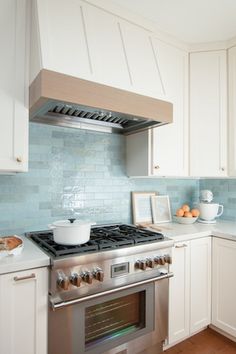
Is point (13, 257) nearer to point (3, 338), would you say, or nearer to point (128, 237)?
point (3, 338)

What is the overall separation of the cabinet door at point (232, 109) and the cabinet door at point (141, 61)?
0.70 meters

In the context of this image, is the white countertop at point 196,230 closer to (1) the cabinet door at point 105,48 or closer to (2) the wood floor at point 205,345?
(2) the wood floor at point 205,345

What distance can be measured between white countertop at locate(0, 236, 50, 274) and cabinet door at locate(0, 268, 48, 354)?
3cm

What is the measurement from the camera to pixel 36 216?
1.81m

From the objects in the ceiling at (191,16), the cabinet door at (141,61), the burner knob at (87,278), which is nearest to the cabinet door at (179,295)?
the burner knob at (87,278)

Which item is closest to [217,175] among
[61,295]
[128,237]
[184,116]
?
[184,116]

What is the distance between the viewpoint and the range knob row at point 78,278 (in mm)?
1269

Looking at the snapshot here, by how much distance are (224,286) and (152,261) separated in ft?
2.59

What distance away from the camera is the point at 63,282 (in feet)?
4.15

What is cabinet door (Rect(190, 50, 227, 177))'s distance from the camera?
7.19 feet

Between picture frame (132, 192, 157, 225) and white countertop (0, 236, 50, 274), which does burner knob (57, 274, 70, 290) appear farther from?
picture frame (132, 192, 157, 225)

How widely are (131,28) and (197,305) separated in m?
2.21

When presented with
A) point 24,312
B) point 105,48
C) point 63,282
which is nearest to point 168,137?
point 105,48

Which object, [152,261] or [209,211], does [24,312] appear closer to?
[152,261]
